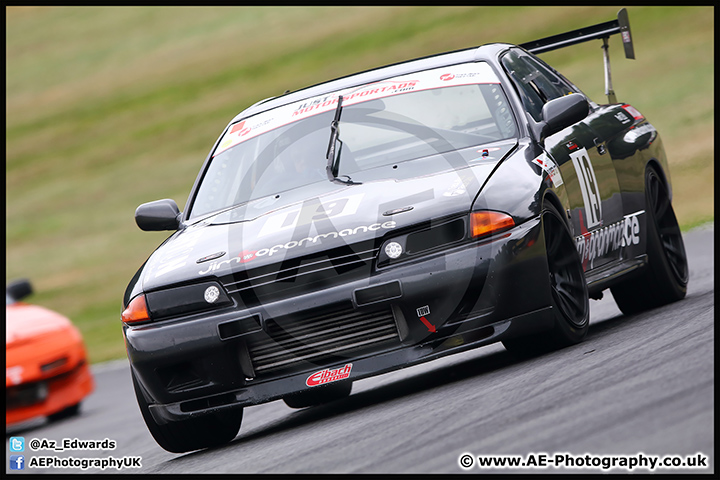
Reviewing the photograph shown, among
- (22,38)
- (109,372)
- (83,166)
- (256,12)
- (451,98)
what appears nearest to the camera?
(451,98)

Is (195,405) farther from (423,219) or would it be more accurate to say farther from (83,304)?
(83,304)

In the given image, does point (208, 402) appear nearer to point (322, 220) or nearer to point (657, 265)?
point (322, 220)

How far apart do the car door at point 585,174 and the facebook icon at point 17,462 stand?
3.69m

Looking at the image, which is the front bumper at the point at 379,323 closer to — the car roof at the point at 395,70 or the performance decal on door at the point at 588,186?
the performance decal on door at the point at 588,186

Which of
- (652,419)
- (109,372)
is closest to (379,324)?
(652,419)

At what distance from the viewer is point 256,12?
128ft

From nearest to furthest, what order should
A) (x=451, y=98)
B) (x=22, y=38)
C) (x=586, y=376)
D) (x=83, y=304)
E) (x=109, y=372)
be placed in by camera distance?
(x=586, y=376), (x=451, y=98), (x=109, y=372), (x=83, y=304), (x=22, y=38)

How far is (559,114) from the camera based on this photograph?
19.7 ft

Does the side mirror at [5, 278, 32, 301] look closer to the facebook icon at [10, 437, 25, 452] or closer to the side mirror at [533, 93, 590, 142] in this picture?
the facebook icon at [10, 437, 25, 452]

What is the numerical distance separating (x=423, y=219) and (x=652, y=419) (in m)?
1.61

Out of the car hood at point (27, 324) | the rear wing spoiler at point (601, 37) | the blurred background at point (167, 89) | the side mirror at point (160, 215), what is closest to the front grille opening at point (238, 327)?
the side mirror at point (160, 215)

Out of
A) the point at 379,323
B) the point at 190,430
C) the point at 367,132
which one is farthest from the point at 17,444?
the point at 379,323

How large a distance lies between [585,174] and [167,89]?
93.1ft

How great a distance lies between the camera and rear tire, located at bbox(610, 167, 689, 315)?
698 centimetres
